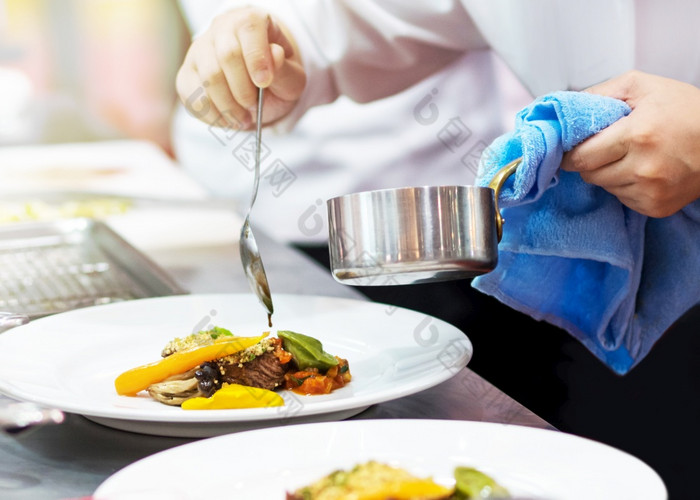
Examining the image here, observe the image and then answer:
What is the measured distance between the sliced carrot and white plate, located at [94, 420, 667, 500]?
0.22 metres

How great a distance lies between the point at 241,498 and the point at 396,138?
5.26ft

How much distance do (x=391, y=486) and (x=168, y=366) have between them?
344 millimetres

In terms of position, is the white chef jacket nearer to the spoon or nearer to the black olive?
the spoon

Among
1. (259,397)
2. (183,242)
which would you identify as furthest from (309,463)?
(183,242)

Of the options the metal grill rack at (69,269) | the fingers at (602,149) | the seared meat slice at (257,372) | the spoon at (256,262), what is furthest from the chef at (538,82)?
the seared meat slice at (257,372)

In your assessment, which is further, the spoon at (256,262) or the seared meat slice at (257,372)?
the spoon at (256,262)

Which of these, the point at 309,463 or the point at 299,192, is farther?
the point at 299,192

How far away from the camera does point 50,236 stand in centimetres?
148

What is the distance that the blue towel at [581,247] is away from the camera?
80 centimetres

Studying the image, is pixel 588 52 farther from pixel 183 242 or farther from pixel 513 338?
pixel 183 242

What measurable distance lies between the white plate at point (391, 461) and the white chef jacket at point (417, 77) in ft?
2.65

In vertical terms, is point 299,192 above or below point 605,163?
below

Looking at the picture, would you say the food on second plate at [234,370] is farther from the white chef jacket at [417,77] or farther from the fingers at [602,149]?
the white chef jacket at [417,77]

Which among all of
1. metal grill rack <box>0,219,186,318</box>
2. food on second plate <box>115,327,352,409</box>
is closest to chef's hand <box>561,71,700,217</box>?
food on second plate <box>115,327,352,409</box>
